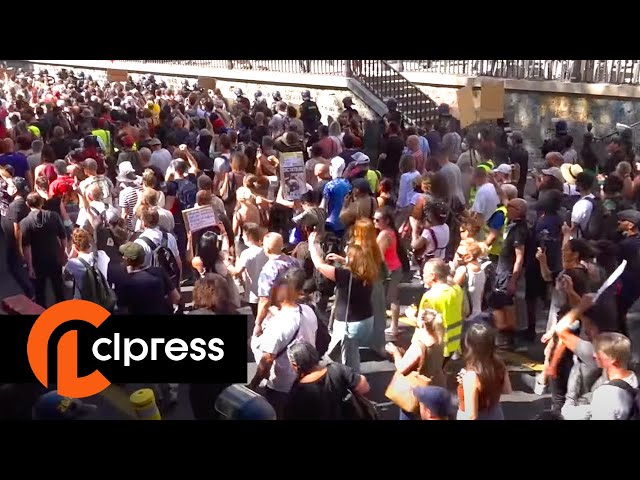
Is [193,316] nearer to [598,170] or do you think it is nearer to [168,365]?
[168,365]

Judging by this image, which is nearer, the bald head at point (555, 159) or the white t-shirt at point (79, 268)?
the white t-shirt at point (79, 268)

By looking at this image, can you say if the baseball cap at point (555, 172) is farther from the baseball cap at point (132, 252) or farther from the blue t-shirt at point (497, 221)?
the baseball cap at point (132, 252)

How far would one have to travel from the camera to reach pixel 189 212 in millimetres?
7211

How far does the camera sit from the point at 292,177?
27.4ft

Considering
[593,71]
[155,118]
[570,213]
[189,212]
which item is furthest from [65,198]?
[593,71]

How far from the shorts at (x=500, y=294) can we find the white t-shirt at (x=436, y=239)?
544 millimetres

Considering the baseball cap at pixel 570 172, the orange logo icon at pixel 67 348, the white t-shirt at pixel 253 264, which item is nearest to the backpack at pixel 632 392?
the white t-shirt at pixel 253 264

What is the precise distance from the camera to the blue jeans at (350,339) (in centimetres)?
602

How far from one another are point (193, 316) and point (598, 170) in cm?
554

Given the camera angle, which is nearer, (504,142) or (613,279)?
(613,279)

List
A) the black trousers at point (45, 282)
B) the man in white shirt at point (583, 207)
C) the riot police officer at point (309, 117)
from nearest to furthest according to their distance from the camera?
the man in white shirt at point (583, 207), the black trousers at point (45, 282), the riot police officer at point (309, 117)

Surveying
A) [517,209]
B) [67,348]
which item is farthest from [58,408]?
[517,209]

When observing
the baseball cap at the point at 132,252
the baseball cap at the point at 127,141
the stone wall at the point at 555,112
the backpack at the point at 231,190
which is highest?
the stone wall at the point at 555,112

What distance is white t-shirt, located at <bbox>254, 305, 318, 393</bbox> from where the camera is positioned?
5414 millimetres
